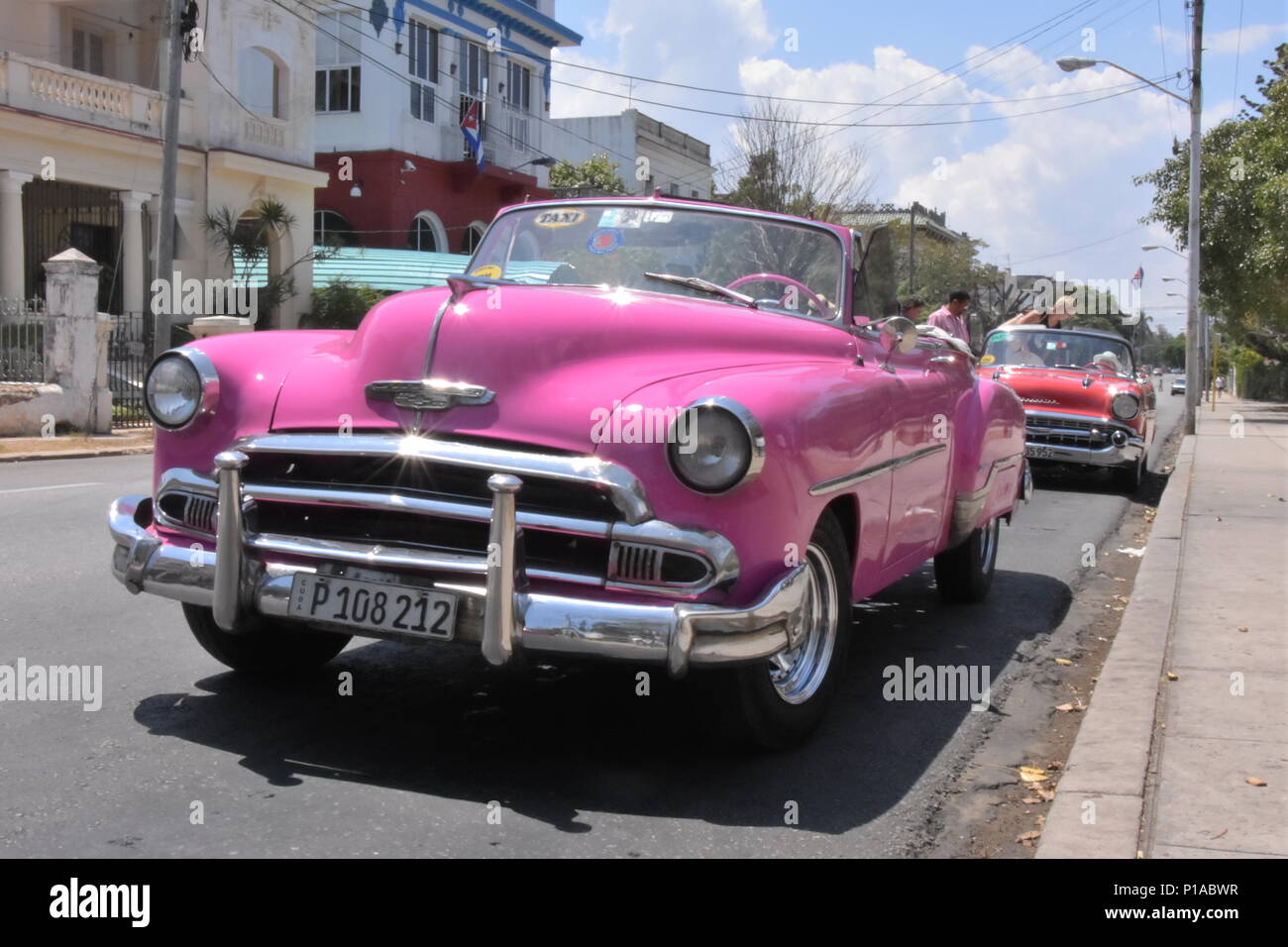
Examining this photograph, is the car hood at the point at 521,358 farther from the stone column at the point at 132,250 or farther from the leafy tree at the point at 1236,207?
the leafy tree at the point at 1236,207

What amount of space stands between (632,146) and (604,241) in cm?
3763

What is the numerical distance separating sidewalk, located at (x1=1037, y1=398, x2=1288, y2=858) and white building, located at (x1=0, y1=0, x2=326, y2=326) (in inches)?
723

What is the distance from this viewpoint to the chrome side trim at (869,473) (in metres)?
3.97

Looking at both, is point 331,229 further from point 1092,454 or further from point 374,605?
point 374,605

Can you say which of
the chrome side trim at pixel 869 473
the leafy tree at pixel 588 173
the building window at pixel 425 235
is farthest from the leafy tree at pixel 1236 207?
the chrome side trim at pixel 869 473

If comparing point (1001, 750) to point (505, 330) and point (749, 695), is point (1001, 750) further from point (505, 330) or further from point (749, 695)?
point (505, 330)

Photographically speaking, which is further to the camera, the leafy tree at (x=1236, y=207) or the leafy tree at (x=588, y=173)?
the leafy tree at (x=588, y=173)

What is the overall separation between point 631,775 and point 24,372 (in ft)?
48.7

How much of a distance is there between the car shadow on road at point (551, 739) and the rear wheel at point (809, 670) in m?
0.10

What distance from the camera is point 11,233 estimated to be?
2048 centimetres

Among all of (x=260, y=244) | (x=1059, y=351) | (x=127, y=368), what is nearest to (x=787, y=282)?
(x=1059, y=351)

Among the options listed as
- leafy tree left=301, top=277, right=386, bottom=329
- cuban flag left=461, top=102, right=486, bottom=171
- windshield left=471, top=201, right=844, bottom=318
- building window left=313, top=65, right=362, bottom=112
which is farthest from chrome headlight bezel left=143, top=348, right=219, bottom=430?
cuban flag left=461, top=102, right=486, bottom=171

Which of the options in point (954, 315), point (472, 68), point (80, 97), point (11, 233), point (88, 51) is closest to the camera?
point (954, 315)

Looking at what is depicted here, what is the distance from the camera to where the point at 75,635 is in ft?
17.5
